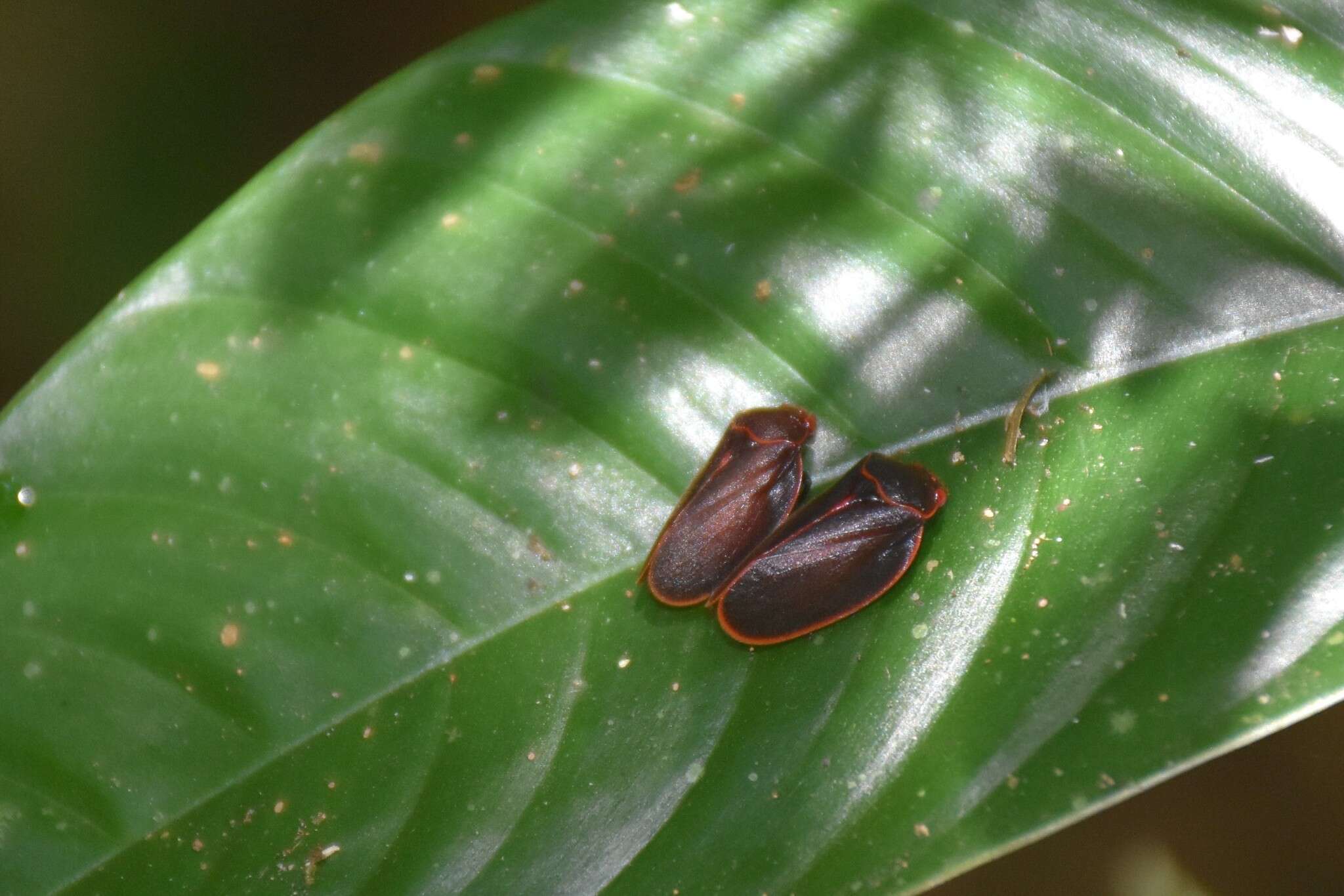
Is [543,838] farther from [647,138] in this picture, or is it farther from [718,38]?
[718,38]

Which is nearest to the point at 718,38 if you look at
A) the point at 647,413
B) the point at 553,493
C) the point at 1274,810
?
the point at 647,413

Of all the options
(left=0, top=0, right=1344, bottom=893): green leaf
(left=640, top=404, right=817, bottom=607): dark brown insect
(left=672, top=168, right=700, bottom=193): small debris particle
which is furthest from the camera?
(left=672, top=168, right=700, bottom=193): small debris particle

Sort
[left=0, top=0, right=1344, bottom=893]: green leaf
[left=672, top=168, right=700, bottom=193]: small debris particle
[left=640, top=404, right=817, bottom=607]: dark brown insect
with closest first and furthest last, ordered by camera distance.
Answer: [left=0, top=0, right=1344, bottom=893]: green leaf → [left=640, top=404, right=817, bottom=607]: dark brown insect → [left=672, top=168, right=700, bottom=193]: small debris particle

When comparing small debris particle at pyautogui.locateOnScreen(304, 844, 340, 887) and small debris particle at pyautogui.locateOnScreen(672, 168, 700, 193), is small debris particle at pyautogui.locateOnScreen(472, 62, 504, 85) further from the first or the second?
small debris particle at pyautogui.locateOnScreen(304, 844, 340, 887)

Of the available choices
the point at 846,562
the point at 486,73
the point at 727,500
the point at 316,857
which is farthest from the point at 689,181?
the point at 316,857

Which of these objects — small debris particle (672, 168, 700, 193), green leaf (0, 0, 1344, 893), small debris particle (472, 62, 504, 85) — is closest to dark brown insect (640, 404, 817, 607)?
green leaf (0, 0, 1344, 893)

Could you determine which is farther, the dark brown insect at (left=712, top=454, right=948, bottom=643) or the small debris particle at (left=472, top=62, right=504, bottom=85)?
the small debris particle at (left=472, top=62, right=504, bottom=85)
